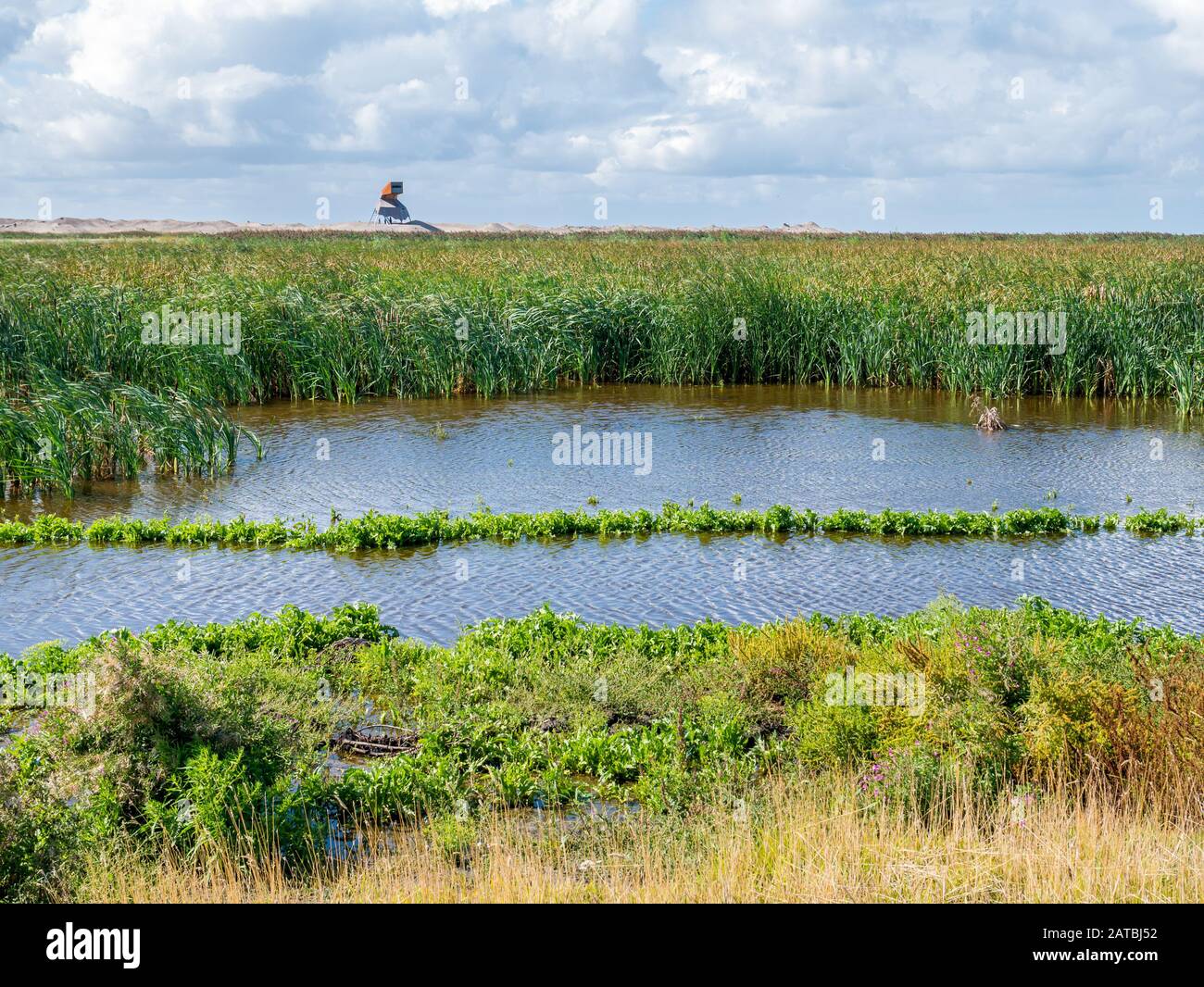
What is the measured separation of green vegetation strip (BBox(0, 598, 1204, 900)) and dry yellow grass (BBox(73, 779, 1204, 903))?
23 centimetres

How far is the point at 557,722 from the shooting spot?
8578 mm

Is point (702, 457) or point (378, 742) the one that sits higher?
point (702, 457)

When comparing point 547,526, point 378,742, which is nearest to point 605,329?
point 547,526

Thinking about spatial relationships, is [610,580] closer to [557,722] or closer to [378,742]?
[557,722]

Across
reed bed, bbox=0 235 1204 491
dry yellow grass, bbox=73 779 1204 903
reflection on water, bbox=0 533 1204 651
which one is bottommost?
dry yellow grass, bbox=73 779 1204 903

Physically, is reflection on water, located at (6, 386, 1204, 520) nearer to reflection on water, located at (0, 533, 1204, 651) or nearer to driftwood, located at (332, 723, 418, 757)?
reflection on water, located at (0, 533, 1204, 651)

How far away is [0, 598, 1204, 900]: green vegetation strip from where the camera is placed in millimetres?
6457

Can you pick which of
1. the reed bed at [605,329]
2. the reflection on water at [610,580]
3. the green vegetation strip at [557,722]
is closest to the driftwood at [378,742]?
the green vegetation strip at [557,722]

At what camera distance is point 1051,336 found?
24.9 m

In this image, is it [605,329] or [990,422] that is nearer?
[990,422]

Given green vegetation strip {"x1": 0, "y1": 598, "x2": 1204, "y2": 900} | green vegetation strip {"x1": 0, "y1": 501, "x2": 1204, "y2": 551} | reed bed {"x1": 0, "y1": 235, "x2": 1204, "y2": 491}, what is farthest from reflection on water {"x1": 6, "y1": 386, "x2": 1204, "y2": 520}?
green vegetation strip {"x1": 0, "y1": 598, "x2": 1204, "y2": 900}

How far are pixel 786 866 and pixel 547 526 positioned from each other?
9282mm
